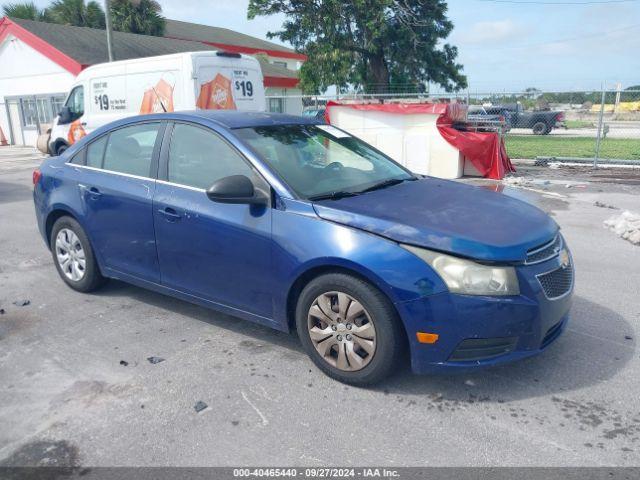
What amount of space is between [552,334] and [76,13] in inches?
1339

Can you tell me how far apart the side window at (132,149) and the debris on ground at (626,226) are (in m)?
5.55

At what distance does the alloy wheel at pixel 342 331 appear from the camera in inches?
127

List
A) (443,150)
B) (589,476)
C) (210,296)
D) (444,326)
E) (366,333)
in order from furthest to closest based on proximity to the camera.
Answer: (443,150) → (210,296) → (366,333) → (444,326) → (589,476)

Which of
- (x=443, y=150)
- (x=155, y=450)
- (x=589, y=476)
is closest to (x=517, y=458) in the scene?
(x=589, y=476)

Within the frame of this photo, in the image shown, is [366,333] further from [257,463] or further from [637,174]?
[637,174]

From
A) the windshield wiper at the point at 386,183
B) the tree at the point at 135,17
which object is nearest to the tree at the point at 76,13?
the tree at the point at 135,17

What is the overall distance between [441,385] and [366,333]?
616mm

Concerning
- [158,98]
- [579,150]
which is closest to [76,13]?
[158,98]

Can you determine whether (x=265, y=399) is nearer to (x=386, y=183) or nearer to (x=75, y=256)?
(x=386, y=183)

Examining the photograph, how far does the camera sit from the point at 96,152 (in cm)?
484

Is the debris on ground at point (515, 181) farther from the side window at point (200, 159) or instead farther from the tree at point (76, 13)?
the tree at point (76, 13)

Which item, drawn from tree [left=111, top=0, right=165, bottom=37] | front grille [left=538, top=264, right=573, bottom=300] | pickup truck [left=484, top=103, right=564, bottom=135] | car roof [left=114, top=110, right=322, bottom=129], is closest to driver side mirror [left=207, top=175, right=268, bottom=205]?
car roof [left=114, top=110, right=322, bottom=129]

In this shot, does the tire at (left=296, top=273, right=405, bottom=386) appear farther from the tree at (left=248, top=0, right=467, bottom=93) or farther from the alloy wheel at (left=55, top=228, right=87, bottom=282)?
the tree at (left=248, top=0, right=467, bottom=93)

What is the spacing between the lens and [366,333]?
10.6 ft
